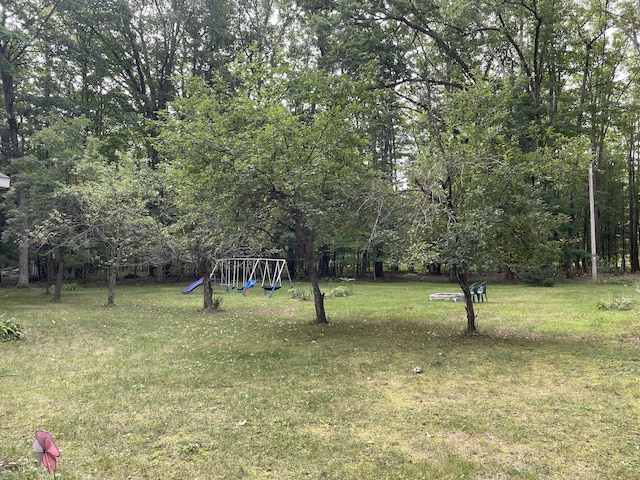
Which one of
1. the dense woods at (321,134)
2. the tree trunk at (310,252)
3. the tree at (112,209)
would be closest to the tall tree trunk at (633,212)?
the dense woods at (321,134)

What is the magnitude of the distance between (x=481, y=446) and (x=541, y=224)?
4.71 m

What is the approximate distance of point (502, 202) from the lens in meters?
7.02

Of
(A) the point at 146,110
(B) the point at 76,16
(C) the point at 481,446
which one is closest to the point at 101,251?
(A) the point at 146,110

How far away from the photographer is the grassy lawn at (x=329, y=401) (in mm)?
3033

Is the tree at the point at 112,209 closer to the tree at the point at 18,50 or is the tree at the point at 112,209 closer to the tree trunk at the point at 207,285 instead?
the tree trunk at the point at 207,285

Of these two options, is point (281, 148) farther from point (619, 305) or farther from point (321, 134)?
point (619, 305)

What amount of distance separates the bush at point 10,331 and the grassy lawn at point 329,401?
0.60ft

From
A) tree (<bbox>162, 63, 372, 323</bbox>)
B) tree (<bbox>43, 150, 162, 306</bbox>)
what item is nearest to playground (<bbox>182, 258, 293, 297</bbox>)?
tree (<bbox>43, 150, 162, 306</bbox>)

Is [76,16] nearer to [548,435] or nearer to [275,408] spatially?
[275,408]

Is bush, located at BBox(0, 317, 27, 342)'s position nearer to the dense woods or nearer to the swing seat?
the dense woods

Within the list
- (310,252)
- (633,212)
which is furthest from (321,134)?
(633,212)

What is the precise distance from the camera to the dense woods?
23.7ft

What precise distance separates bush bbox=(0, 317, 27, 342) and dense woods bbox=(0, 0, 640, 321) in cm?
396

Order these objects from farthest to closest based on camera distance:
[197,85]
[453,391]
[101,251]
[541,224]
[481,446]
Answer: [101,251] < [197,85] < [541,224] < [453,391] < [481,446]
